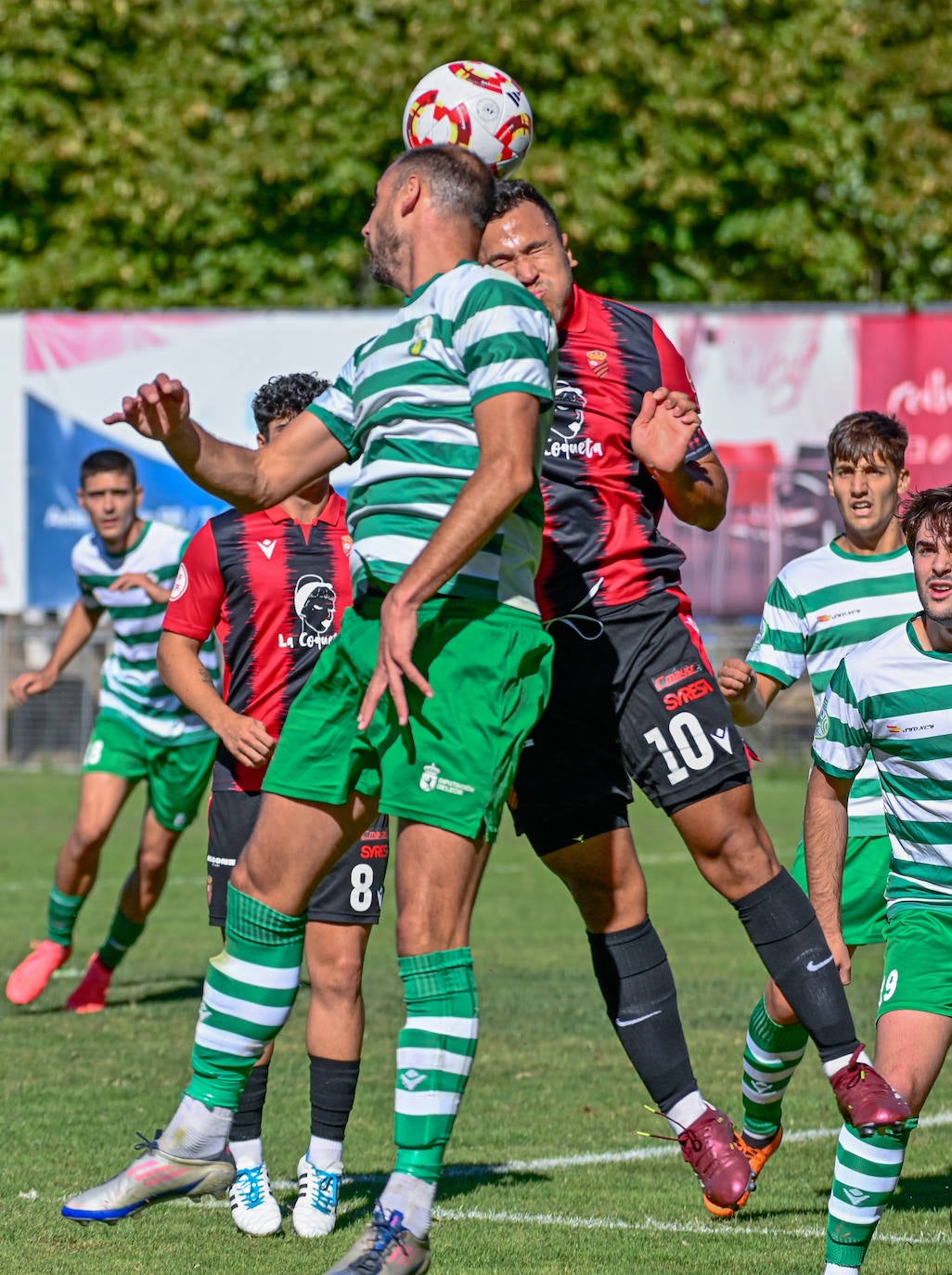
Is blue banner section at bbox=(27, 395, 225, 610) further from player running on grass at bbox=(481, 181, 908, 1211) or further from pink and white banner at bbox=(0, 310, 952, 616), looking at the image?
player running on grass at bbox=(481, 181, 908, 1211)

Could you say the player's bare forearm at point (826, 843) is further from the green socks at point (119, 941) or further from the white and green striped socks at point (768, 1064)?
the green socks at point (119, 941)

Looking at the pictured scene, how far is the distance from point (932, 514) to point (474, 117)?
5.23 feet

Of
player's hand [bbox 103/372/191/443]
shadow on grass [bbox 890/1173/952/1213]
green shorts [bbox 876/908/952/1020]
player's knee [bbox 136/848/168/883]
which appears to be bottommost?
player's knee [bbox 136/848/168/883]

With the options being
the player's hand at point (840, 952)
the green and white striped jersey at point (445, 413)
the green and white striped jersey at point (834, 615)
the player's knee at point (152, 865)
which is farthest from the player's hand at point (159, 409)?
the player's knee at point (152, 865)

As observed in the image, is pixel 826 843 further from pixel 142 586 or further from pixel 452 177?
pixel 142 586

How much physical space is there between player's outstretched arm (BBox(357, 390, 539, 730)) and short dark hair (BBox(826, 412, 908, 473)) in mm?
2492

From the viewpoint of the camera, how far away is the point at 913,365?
74.0ft

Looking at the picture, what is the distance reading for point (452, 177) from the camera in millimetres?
4625

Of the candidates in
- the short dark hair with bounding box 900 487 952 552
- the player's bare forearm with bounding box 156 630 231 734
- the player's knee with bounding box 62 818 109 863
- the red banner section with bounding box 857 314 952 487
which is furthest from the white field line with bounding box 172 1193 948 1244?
the red banner section with bounding box 857 314 952 487

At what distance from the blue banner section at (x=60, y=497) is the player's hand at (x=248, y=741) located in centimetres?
1754

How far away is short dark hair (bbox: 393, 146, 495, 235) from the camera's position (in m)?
4.62

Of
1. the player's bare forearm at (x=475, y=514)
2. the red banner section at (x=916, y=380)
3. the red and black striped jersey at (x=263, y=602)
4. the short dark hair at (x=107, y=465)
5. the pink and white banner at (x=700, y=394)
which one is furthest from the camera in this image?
the red banner section at (x=916, y=380)

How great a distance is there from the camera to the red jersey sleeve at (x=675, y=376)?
18.5 ft

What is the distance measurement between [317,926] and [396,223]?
2309 mm
